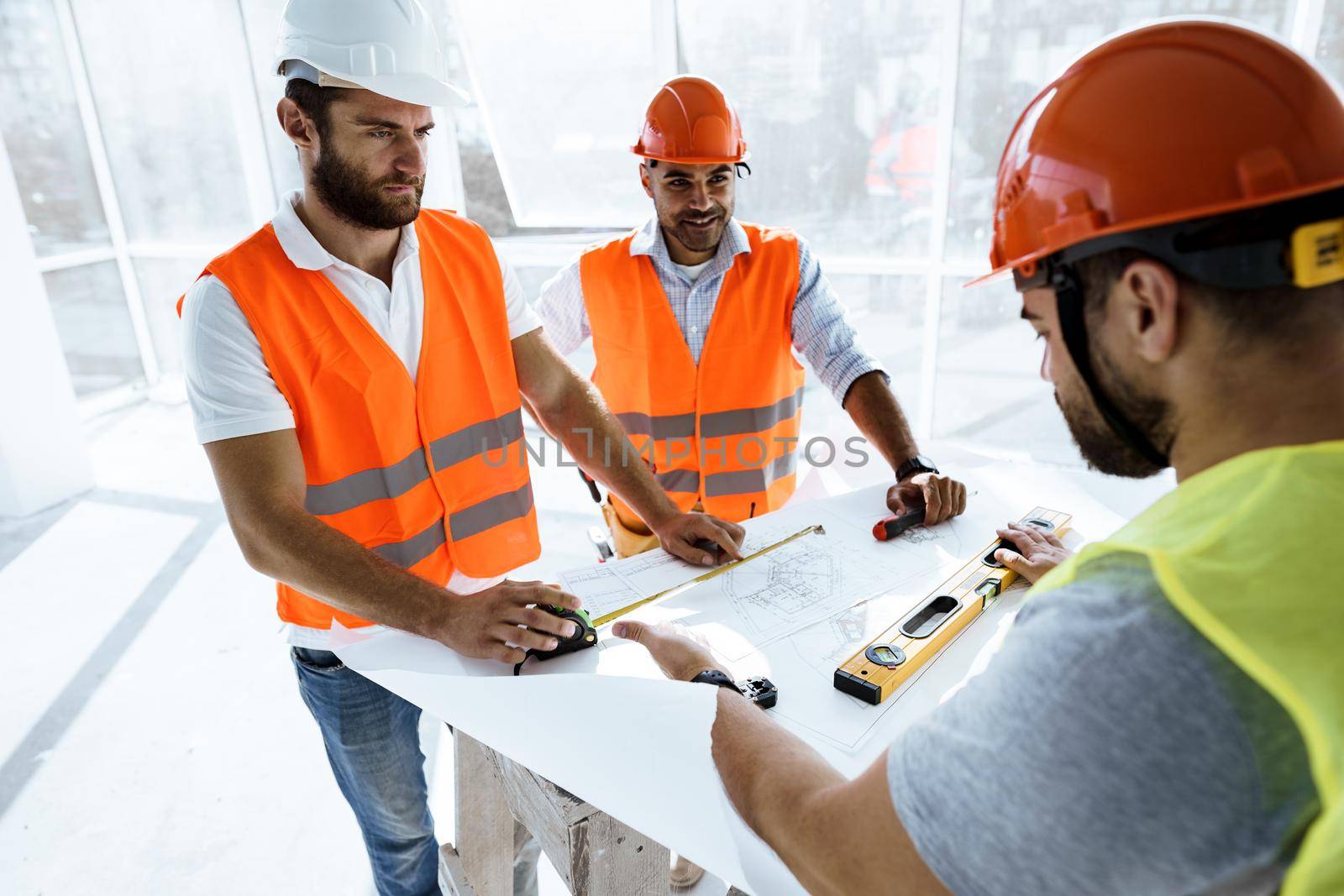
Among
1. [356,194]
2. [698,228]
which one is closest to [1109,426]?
[356,194]

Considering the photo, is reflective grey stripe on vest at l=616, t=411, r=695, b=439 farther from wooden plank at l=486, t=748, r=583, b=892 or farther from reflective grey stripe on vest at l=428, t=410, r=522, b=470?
wooden plank at l=486, t=748, r=583, b=892

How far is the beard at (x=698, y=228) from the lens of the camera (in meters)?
2.32

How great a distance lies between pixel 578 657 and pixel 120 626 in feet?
9.82

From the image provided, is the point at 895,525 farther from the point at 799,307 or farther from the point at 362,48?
the point at 362,48

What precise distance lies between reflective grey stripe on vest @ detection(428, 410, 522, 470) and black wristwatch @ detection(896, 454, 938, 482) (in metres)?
0.89

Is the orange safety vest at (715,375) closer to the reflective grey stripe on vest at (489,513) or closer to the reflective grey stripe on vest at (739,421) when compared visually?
the reflective grey stripe on vest at (739,421)

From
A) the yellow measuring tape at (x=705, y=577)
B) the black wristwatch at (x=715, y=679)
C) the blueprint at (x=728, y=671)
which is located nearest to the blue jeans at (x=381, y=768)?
the blueprint at (x=728, y=671)

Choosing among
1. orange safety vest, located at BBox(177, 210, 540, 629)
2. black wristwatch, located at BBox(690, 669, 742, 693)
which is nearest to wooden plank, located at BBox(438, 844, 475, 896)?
orange safety vest, located at BBox(177, 210, 540, 629)

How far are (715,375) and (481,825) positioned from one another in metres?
1.24

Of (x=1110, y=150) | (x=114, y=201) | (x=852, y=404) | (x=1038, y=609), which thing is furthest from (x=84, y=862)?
(x=114, y=201)

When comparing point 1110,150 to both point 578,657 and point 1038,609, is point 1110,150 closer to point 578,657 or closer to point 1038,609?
point 1038,609

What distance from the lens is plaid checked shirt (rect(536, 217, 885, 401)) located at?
229 cm

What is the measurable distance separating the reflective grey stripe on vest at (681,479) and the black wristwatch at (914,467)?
0.59 m

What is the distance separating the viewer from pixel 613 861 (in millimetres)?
1328
